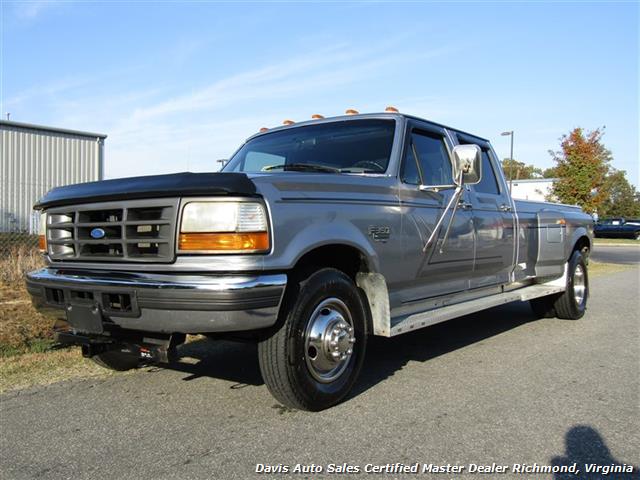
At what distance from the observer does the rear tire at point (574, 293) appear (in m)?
6.96

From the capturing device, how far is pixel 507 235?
224 inches

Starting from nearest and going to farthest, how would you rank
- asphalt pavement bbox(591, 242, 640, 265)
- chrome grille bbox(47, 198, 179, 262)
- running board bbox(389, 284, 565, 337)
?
chrome grille bbox(47, 198, 179, 262), running board bbox(389, 284, 565, 337), asphalt pavement bbox(591, 242, 640, 265)

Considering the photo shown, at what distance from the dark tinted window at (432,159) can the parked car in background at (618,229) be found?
3977 centimetres

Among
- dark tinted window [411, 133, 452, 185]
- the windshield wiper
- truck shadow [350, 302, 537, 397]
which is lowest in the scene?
truck shadow [350, 302, 537, 397]

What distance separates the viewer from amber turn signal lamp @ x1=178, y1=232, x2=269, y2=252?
9.84 ft

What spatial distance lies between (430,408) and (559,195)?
19.2 metres

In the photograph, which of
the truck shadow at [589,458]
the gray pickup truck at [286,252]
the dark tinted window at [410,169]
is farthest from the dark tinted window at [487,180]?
the truck shadow at [589,458]

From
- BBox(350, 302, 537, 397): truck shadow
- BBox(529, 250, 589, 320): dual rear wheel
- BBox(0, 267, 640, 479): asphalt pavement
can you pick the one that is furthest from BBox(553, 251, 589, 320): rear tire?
BBox(0, 267, 640, 479): asphalt pavement

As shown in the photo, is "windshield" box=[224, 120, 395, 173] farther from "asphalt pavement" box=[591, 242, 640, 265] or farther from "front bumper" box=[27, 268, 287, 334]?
"asphalt pavement" box=[591, 242, 640, 265]

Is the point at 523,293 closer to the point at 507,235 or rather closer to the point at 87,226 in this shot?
the point at 507,235

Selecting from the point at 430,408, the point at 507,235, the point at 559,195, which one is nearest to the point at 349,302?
the point at 430,408

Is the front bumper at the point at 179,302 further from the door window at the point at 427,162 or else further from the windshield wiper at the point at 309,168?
the door window at the point at 427,162

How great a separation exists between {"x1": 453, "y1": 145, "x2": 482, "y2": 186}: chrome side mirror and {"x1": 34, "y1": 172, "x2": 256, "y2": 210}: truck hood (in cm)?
212

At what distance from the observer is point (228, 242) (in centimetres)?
300
